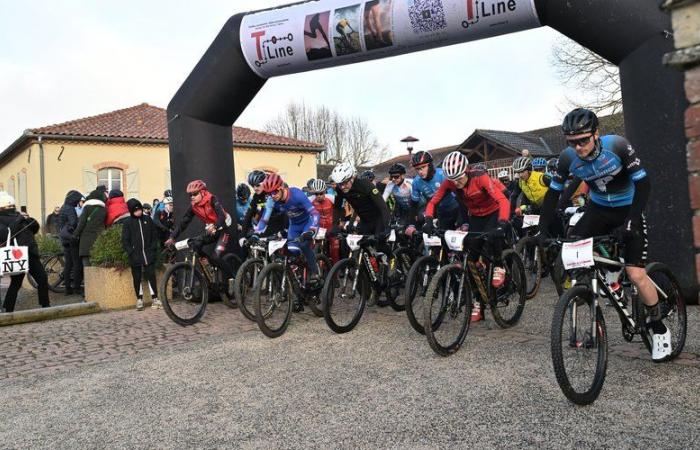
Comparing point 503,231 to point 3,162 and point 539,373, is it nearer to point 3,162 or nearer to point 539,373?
point 539,373

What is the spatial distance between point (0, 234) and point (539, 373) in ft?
26.8

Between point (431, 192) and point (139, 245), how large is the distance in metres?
4.61

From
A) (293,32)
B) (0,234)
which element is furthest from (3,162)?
(293,32)

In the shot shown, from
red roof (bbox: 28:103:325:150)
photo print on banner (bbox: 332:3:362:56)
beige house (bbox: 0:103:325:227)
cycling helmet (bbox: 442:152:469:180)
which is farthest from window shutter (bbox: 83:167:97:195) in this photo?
cycling helmet (bbox: 442:152:469:180)

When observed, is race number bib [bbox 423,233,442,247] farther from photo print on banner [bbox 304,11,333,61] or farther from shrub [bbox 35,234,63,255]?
shrub [bbox 35,234,63,255]

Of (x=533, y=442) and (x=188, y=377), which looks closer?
(x=533, y=442)

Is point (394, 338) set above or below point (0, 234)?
below

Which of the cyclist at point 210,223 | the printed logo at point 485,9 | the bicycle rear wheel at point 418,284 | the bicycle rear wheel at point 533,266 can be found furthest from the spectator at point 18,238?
the bicycle rear wheel at point 533,266

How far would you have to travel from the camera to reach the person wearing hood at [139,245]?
8.76m

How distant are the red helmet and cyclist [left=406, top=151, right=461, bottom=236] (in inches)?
71.0

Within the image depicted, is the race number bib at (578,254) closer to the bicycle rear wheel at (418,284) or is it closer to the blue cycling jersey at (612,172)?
the blue cycling jersey at (612,172)

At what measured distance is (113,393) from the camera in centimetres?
462

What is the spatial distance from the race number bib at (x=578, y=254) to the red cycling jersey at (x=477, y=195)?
72.7 inches

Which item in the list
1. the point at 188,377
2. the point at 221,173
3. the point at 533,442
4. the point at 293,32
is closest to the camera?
the point at 533,442
